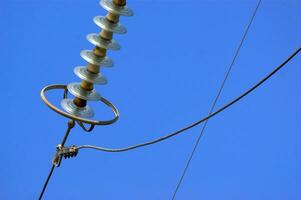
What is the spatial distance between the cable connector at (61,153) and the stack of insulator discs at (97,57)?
0.12m

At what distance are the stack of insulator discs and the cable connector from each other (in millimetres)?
123

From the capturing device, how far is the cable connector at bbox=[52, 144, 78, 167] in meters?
1.26

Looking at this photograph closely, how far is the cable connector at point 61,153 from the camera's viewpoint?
1263mm

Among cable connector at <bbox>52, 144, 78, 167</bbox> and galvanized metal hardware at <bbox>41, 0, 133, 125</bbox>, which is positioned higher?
galvanized metal hardware at <bbox>41, 0, 133, 125</bbox>

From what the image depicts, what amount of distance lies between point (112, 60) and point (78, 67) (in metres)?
0.08

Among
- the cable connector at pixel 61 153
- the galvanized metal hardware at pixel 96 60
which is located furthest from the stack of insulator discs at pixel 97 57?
the cable connector at pixel 61 153

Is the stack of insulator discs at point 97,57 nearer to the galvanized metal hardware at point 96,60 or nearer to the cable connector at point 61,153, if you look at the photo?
the galvanized metal hardware at point 96,60

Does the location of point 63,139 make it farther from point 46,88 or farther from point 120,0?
point 120,0

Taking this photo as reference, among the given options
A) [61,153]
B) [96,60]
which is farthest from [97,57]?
[61,153]

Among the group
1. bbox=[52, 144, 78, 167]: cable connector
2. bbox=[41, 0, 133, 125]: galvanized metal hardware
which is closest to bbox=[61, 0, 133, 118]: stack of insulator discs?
bbox=[41, 0, 133, 125]: galvanized metal hardware

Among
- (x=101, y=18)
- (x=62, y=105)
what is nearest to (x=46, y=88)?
(x=62, y=105)

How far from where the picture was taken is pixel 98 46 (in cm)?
119

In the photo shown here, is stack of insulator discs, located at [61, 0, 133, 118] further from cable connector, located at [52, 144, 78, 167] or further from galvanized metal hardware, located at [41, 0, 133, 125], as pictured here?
cable connector, located at [52, 144, 78, 167]

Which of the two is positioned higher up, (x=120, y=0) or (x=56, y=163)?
(x=120, y=0)
